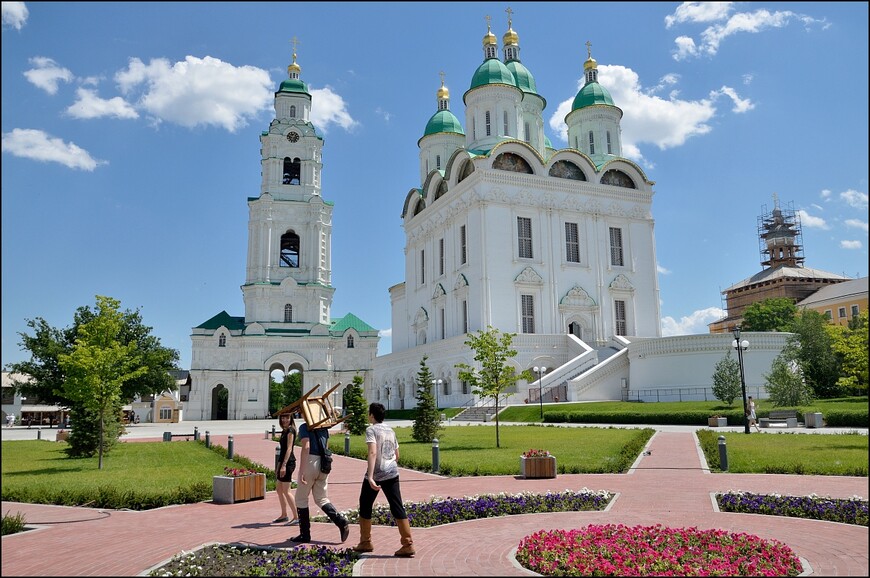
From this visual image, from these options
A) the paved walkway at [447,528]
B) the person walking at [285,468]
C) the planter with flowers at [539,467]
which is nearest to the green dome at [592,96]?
the paved walkway at [447,528]

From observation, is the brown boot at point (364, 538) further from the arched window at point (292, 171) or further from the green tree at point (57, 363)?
the arched window at point (292, 171)

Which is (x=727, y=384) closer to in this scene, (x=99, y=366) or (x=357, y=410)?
(x=357, y=410)

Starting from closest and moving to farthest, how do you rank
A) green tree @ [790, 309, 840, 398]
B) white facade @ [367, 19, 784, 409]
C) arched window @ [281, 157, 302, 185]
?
green tree @ [790, 309, 840, 398] < white facade @ [367, 19, 784, 409] < arched window @ [281, 157, 302, 185]

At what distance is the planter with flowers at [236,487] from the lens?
1254 centimetres

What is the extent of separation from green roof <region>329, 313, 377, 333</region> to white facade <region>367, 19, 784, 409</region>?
11.9m

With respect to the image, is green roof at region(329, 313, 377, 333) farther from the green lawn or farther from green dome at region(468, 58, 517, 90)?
the green lawn

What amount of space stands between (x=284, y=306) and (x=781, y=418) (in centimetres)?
4894

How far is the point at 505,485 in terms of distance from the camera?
1409 centimetres

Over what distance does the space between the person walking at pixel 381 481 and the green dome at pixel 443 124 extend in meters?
59.3

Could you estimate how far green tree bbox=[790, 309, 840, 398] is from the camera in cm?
3512

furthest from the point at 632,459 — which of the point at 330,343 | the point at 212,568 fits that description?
the point at 330,343

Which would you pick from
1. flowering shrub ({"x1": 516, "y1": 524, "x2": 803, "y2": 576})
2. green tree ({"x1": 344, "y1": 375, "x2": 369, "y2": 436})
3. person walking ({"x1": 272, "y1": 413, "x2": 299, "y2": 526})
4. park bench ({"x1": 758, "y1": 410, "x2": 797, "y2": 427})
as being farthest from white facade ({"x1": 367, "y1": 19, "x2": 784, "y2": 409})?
flowering shrub ({"x1": 516, "y1": 524, "x2": 803, "y2": 576})

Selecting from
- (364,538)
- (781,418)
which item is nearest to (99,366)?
(364,538)

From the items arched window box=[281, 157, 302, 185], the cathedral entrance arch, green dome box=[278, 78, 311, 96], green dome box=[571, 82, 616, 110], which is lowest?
the cathedral entrance arch
